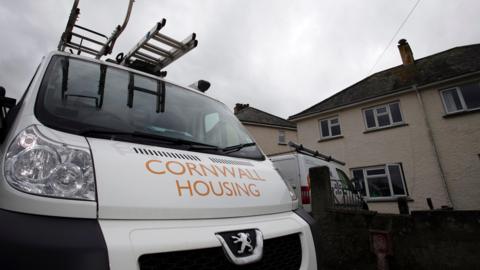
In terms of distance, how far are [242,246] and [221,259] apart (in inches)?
4.8

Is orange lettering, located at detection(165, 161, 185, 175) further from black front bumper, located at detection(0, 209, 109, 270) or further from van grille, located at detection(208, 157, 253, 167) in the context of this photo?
black front bumper, located at detection(0, 209, 109, 270)

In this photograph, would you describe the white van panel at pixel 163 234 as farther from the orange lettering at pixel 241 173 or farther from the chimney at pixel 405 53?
the chimney at pixel 405 53

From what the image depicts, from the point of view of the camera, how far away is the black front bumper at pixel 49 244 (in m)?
0.87

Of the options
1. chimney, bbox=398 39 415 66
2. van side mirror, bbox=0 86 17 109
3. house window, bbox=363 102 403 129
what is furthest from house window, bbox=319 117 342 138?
van side mirror, bbox=0 86 17 109

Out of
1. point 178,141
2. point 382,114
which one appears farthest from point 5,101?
point 382,114

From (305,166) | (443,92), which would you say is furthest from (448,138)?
(305,166)

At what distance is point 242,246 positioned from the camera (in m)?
1.26

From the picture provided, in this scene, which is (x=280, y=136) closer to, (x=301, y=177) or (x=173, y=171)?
(x=301, y=177)

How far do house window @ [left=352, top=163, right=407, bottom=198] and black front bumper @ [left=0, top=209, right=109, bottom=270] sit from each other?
1215 centimetres

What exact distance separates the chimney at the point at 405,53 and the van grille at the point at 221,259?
17162 millimetres

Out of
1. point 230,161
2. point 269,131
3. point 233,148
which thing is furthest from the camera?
point 269,131

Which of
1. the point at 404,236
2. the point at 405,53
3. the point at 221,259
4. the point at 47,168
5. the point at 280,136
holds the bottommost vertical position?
the point at 404,236

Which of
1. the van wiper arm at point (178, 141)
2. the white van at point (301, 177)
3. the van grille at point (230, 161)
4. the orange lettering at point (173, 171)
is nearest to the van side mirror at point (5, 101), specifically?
the van wiper arm at point (178, 141)

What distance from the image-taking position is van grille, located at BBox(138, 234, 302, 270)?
41.5 inches
